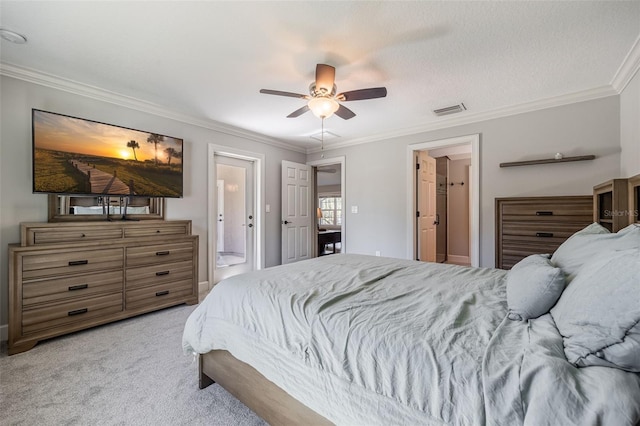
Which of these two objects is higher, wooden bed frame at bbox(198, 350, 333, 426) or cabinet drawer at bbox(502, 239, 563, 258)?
cabinet drawer at bbox(502, 239, 563, 258)

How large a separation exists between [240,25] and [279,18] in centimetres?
30

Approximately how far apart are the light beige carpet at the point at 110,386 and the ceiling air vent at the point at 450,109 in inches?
145

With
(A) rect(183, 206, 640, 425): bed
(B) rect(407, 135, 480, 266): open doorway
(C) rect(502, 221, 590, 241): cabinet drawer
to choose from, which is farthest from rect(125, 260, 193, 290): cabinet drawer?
(C) rect(502, 221, 590, 241): cabinet drawer

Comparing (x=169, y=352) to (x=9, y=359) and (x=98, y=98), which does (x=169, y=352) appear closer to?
(x=9, y=359)

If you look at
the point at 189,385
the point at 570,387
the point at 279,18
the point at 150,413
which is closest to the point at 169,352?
the point at 189,385

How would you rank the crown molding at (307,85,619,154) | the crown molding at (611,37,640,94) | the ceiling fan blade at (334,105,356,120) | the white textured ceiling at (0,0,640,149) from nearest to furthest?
the white textured ceiling at (0,0,640,149)
the crown molding at (611,37,640,94)
the ceiling fan blade at (334,105,356,120)
the crown molding at (307,85,619,154)

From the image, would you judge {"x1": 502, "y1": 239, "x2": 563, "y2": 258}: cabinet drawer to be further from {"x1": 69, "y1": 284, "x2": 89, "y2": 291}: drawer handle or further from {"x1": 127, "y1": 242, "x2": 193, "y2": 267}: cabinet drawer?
{"x1": 69, "y1": 284, "x2": 89, "y2": 291}: drawer handle

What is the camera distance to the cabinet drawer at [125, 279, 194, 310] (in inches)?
112

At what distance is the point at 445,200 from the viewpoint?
237 inches

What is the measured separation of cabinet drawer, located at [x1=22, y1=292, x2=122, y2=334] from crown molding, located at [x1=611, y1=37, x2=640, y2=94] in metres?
5.06

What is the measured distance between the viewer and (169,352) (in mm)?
2232

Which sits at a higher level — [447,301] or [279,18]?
[279,18]

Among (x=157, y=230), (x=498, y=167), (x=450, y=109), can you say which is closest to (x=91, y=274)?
(x=157, y=230)

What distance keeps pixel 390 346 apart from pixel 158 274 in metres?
2.92
